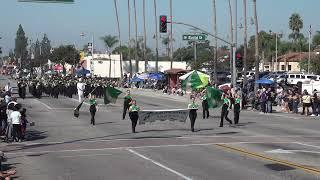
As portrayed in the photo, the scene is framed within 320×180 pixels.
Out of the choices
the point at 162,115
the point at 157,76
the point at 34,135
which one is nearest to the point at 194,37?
the point at 162,115

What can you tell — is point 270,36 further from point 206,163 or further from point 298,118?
point 206,163

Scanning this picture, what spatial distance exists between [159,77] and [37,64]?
10197 cm

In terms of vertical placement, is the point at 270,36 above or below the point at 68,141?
above

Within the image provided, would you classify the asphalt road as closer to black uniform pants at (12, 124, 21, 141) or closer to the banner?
the banner

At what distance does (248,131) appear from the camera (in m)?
26.4

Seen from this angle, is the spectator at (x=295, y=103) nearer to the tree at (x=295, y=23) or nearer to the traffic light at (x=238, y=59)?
the traffic light at (x=238, y=59)

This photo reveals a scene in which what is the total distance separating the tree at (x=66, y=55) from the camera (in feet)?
440

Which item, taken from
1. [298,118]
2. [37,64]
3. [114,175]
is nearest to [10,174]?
[114,175]

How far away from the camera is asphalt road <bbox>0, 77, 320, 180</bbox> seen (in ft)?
48.0

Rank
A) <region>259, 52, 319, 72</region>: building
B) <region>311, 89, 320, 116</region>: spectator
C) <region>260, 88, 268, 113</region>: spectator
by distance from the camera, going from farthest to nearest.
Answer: <region>259, 52, 319, 72</region>: building < <region>260, 88, 268, 113</region>: spectator < <region>311, 89, 320, 116</region>: spectator

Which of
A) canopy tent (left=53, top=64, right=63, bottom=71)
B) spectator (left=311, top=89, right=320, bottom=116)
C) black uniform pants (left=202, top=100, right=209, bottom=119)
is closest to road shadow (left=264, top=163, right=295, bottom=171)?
black uniform pants (left=202, top=100, right=209, bottom=119)

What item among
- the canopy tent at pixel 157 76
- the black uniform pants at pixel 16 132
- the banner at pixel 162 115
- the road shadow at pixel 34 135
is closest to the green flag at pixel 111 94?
the banner at pixel 162 115

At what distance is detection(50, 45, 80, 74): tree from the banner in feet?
346

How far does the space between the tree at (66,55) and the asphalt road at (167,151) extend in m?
104
